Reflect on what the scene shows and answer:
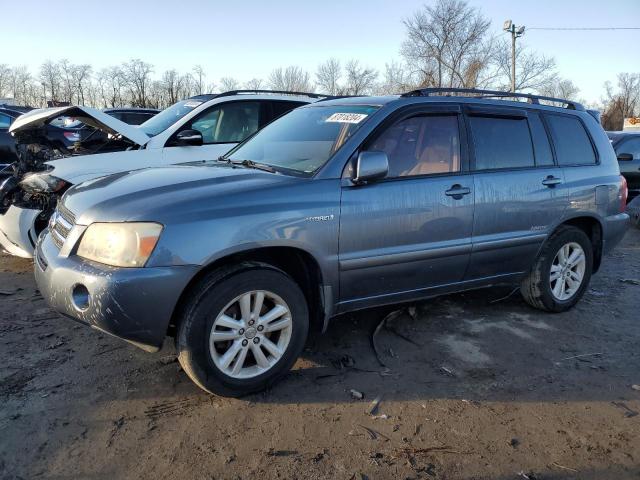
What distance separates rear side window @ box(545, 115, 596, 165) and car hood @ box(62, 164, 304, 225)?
2603 millimetres

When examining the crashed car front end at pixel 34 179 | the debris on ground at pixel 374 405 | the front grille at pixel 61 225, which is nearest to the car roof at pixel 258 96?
the crashed car front end at pixel 34 179

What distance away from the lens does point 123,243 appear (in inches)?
109

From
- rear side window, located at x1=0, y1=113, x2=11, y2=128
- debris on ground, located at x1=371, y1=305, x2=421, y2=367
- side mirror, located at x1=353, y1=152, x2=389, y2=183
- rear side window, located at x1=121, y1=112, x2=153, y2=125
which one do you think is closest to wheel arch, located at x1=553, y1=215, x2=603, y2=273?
debris on ground, located at x1=371, y1=305, x2=421, y2=367

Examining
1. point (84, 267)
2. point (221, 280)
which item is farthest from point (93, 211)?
point (221, 280)

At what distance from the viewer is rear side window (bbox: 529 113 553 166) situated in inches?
173

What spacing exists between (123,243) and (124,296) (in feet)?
0.94

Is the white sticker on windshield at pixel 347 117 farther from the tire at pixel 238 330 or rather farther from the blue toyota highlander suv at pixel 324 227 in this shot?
the tire at pixel 238 330

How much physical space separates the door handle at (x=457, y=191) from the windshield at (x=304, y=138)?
79 cm

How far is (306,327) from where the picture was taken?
325 cm

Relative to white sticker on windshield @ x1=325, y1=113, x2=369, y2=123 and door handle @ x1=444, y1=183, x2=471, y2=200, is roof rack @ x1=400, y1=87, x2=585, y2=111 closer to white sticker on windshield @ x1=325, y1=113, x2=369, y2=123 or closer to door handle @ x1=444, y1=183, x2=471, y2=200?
white sticker on windshield @ x1=325, y1=113, x2=369, y2=123

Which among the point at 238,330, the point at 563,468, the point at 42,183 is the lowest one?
the point at 563,468

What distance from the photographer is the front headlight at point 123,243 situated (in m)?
2.73

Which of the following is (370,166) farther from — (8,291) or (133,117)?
(133,117)

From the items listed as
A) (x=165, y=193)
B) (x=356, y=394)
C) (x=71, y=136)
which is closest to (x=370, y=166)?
(x=165, y=193)
